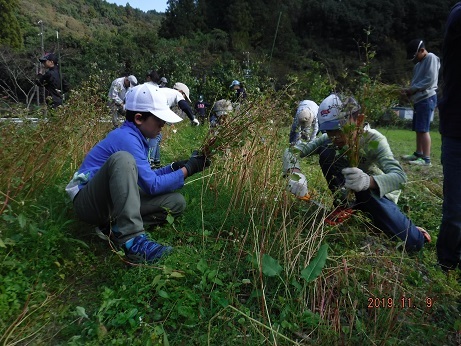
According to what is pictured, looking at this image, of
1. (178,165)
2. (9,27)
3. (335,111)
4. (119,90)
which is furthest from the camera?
(9,27)

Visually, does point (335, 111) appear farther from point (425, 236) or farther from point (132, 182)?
point (132, 182)

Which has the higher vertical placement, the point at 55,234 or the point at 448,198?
the point at 448,198

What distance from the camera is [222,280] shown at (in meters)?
1.93

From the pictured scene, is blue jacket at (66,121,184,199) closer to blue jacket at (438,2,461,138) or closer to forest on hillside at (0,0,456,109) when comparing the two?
blue jacket at (438,2,461,138)

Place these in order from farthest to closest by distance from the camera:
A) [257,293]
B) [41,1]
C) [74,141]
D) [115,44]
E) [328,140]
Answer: [41,1] → [115,44] → [74,141] → [328,140] → [257,293]

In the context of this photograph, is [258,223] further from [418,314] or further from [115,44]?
[115,44]

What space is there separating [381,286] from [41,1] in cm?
7031

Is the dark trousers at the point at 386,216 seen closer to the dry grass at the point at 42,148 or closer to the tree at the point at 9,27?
the dry grass at the point at 42,148

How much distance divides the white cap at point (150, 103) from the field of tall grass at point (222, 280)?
1.41 feet

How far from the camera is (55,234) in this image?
2.23 meters

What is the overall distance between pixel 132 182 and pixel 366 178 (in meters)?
1.28

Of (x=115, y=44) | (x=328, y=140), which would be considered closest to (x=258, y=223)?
(x=328, y=140)
